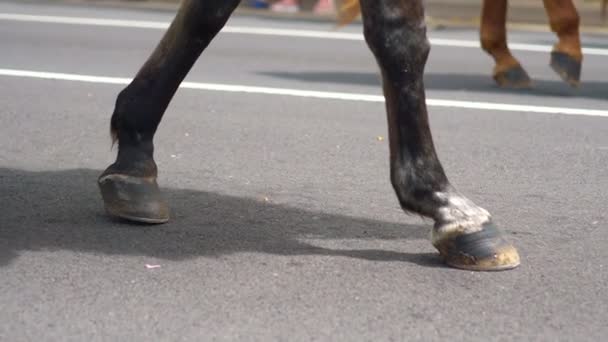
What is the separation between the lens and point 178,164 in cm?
551

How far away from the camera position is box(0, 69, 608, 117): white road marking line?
7.20 meters

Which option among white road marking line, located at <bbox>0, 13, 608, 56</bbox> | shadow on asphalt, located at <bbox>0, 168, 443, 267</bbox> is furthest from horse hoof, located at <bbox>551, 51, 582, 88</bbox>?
shadow on asphalt, located at <bbox>0, 168, 443, 267</bbox>

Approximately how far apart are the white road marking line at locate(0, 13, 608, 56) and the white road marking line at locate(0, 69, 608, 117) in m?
2.97

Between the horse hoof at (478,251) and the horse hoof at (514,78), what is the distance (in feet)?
13.8

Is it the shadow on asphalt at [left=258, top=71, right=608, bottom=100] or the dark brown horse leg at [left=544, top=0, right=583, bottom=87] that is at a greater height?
the dark brown horse leg at [left=544, top=0, right=583, bottom=87]

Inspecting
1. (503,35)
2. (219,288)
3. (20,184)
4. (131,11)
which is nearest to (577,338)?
(219,288)

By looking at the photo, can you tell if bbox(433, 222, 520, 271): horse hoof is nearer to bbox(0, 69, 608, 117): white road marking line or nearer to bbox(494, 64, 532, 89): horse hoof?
bbox(0, 69, 608, 117): white road marking line

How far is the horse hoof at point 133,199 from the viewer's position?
4293mm

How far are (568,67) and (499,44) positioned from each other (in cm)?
47

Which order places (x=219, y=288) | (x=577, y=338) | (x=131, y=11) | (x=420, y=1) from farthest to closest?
1. (x=131, y=11)
2. (x=420, y=1)
3. (x=219, y=288)
4. (x=577, y=338)

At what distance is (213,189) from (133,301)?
154 cm

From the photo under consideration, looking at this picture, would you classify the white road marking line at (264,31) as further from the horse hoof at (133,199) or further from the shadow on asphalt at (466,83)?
the horse hoof at (133,199)

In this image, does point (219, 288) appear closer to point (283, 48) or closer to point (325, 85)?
point (325, 85)

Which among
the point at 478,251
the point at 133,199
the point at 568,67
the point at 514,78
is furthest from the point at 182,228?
the point at 514,78
